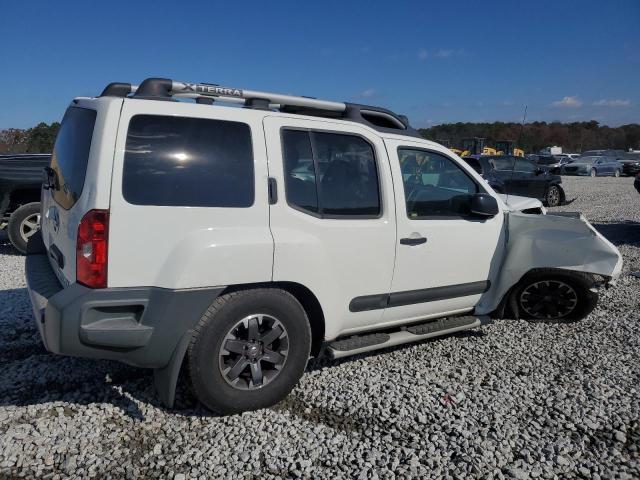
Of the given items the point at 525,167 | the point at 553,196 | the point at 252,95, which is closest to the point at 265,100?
the point at 252,95

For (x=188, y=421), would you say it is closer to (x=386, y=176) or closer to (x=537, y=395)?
(x=386, y=176)

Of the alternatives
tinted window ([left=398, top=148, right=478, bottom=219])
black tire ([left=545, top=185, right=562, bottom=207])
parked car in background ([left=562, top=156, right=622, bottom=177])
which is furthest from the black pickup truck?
parked car in background ([left=562, top=156, right=622, bottom=177])

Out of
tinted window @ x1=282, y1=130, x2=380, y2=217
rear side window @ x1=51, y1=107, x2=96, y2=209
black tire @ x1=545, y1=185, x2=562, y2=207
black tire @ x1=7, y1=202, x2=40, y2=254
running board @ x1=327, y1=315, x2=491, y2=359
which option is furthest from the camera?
black tire @ x1=545, y1=185, x2=562, y2=207

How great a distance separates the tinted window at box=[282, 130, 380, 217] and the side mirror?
3.02 ft

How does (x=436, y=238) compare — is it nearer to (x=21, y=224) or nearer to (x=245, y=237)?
(x=245, y=237)

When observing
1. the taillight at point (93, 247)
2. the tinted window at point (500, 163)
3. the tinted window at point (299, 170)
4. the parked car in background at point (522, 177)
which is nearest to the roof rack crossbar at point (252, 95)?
the tinted window at point (299, 170)

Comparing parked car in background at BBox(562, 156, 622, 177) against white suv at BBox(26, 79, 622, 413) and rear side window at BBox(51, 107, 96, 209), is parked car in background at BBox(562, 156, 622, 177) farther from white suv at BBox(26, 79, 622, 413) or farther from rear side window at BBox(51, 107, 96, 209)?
rear side window at BBox(51, 107, 96, 209)

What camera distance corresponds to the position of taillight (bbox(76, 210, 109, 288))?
264 centimetres

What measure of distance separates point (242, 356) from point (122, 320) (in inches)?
29.1

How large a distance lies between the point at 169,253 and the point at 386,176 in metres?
1.64

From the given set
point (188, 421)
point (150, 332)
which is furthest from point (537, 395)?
point (150, 332)

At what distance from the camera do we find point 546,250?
4.45 metres

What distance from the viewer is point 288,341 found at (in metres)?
3.21

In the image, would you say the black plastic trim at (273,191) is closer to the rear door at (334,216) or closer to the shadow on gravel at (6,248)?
the rear door at (334,216)
